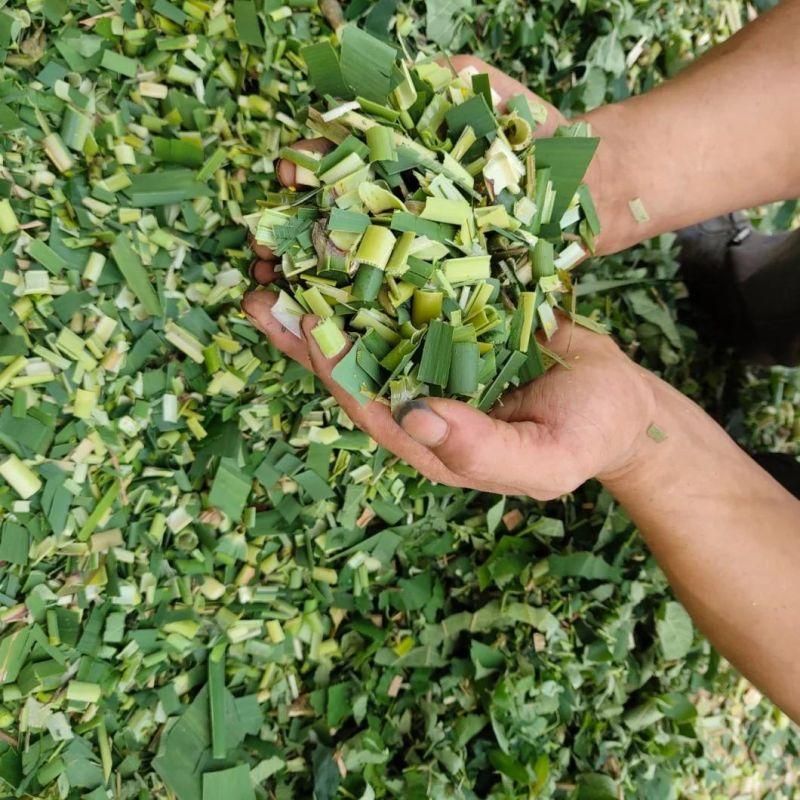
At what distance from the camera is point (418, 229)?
1005 mm

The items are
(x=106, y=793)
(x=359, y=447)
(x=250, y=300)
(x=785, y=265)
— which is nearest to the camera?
(x=250, y=300)

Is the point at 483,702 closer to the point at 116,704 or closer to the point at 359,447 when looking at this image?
the point at 359,447

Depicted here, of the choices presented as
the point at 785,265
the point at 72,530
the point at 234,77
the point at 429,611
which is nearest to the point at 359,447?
the point at 429,611

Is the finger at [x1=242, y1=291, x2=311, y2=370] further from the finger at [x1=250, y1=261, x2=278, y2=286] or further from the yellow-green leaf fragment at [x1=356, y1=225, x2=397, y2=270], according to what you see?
the yellow-green leaf fragment at [x1=356, y1=225, x2=397, y2=270]

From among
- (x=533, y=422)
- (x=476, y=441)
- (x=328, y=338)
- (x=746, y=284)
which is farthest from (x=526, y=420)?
(x=746, y=284)

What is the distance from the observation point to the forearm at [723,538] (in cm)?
118

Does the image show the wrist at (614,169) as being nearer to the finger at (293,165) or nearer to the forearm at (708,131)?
the forearm at (708,131)

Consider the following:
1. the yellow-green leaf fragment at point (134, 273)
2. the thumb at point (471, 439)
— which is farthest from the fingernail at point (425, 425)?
the yellow-green leaf fragment at point (134, 273)

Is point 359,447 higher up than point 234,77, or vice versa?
point 234,77

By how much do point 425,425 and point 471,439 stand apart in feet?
A: 0.19

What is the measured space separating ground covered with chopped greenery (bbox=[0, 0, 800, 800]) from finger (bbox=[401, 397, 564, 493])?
0.44m

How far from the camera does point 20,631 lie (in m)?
1.19

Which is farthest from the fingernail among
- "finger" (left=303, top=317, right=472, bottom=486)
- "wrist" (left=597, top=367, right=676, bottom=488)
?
Result: "wrist" (left=597, top=367, right=676, bottom=488)

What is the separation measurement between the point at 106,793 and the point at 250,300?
802mm
